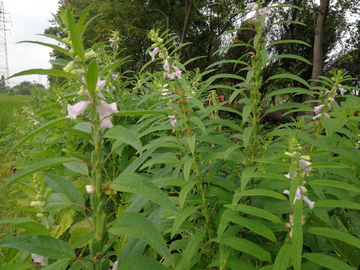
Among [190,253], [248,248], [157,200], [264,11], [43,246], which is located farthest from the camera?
[264,11]

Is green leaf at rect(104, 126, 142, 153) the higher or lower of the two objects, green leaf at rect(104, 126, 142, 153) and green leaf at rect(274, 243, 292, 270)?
the higher

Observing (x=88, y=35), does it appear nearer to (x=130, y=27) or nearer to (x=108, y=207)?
(x=130, y=27)

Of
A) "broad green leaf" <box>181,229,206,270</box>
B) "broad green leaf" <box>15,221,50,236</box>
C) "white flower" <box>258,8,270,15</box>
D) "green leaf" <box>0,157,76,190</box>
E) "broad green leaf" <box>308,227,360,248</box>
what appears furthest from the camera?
"white flower" <box>258,8,270,15</box>

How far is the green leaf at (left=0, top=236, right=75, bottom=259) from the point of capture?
727mm

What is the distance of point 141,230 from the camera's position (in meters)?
0.70

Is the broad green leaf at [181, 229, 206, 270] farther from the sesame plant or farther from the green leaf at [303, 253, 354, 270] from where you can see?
the green leaf at [303, 253, 354, 270]

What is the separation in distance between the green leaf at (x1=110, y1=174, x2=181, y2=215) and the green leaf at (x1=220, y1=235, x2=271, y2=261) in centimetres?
53

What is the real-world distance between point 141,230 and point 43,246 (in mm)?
359

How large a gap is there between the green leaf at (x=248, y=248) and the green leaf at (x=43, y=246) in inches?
26.6

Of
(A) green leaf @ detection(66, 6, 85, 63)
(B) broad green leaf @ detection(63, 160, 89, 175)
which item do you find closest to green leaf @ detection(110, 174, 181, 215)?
(B) broad green leaf @ detection(63, 160, 89, 175)

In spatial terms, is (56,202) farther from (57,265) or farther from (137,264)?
(137,264)

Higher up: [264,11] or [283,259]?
[264,11]

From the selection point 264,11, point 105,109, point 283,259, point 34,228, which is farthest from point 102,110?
point 264,11

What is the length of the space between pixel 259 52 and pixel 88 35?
Result: 17825mm
